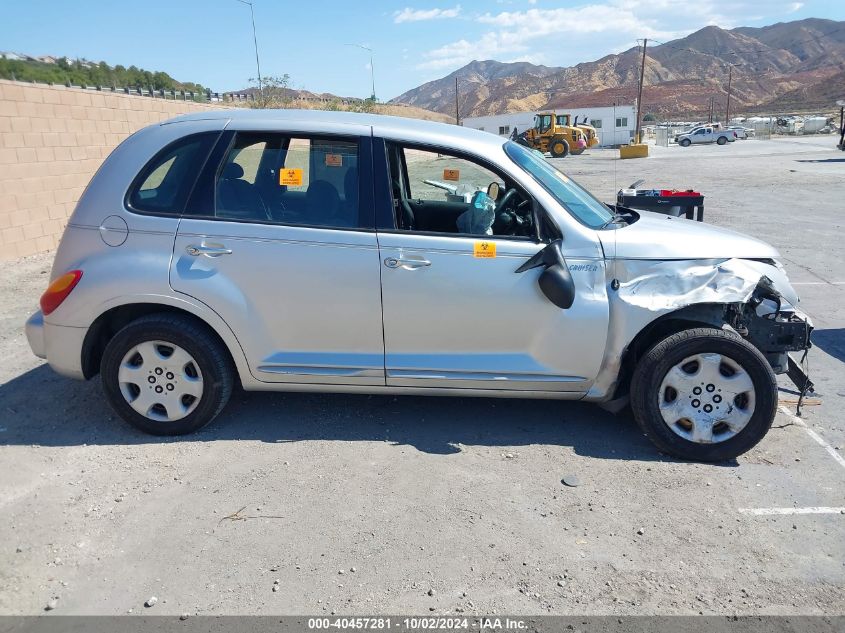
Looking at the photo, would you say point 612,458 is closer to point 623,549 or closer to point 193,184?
point 623,549

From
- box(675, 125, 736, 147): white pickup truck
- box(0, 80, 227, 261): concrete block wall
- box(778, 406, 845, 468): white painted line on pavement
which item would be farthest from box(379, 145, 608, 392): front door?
box(675, 125, 736, 147): white pickup truck

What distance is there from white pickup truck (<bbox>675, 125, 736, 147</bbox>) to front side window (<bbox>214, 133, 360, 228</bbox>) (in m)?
56.9

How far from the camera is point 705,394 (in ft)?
13.0

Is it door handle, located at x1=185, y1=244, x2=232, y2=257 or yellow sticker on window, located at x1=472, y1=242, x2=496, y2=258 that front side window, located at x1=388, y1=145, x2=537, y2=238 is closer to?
yellow sticker on window, located at x1=472, y1=242, x2=496, y2=258

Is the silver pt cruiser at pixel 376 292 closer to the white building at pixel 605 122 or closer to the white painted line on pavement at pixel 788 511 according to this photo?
the white painted line on pavement at pixel 788 511

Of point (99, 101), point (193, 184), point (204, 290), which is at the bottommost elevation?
point (204, 290)

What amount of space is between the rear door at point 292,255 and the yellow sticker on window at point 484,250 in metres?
0.59

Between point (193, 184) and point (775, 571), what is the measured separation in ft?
12.5

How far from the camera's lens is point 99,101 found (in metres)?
12.2

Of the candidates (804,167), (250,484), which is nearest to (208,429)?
(250,484)

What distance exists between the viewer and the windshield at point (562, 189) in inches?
163

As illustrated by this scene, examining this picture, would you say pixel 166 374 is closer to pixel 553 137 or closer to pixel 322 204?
pixel 322 204

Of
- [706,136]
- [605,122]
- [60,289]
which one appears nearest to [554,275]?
[60,289]

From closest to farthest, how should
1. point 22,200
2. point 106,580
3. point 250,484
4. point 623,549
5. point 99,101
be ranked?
1. point 106,580
2. point 623,549
3. point 250,484
4. point 22,200
5. point 99,101
